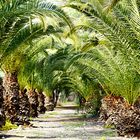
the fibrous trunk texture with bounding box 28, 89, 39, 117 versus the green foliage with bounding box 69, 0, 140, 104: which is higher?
the green foliage with bounding box 69, 0, 140, 104

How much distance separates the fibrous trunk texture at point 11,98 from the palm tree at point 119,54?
3031mm

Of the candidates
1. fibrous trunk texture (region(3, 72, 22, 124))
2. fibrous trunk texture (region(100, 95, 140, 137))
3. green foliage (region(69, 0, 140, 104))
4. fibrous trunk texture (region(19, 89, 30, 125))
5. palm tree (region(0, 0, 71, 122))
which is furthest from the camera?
fibrous trunk texture (region(19, 89, 30, 125))

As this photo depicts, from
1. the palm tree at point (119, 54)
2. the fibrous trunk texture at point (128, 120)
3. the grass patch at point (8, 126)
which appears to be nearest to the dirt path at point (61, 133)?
the grass patch at point (8, 126)

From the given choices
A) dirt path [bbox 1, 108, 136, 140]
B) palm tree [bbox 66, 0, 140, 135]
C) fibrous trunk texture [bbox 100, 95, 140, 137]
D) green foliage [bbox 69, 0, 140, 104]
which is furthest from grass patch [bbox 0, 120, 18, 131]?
green foliage [bbox 69, 0, 140, 104]

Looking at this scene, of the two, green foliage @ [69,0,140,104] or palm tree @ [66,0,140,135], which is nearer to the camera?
green foliage @ [69,0,140,104]

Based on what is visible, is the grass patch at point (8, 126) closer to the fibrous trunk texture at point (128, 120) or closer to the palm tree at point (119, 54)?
the palm tree at point (119, 54)

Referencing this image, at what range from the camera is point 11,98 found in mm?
16844

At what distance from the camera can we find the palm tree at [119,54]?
37.4 ft

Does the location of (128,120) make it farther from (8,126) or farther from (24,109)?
(24,109)

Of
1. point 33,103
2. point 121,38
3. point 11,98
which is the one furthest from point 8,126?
point 33,103

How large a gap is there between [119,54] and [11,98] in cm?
592

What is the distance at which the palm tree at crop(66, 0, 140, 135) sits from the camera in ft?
→ 37.4

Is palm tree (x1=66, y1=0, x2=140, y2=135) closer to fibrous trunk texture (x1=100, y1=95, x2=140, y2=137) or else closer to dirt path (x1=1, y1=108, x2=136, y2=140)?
fibrous trunk texture (x1=100, y1=95, x2=140, y2=137)

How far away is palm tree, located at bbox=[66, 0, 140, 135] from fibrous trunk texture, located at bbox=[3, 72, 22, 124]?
3.03 m
